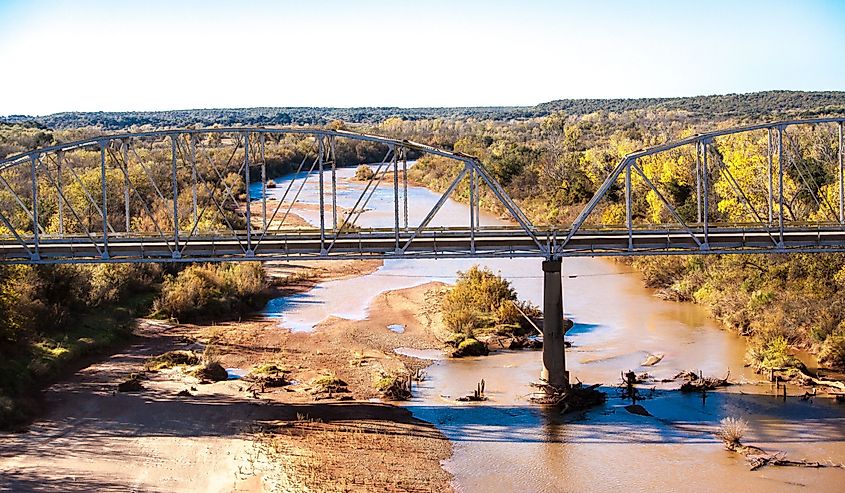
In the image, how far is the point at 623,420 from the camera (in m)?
29.9

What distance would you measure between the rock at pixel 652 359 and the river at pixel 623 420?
0.27 metres

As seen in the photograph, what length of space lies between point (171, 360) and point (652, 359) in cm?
1660

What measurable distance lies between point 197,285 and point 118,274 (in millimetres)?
3315

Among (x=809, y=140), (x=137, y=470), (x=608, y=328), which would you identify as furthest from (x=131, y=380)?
(x=809, y=140)

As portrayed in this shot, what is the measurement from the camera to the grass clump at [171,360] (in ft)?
117

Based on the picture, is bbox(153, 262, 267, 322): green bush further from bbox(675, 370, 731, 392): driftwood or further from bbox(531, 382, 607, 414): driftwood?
bbox(675, 370, 731, 392): driftwood

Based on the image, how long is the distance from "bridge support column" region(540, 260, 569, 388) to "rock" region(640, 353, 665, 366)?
495cm

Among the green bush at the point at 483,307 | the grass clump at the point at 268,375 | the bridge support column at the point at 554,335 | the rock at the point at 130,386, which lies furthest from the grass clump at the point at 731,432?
the rock at the point at 130,386

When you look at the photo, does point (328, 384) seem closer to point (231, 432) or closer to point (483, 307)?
point (231, 432)

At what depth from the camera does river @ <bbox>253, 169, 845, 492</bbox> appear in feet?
84.6

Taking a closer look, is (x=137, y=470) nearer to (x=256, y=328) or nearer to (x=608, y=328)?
(x=256, y=328)

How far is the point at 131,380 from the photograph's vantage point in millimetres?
33250

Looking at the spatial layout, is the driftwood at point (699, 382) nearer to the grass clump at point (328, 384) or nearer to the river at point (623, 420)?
the river at point (623, 420)

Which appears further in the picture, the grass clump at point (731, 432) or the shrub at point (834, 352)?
the shrub at point (834, 352)
